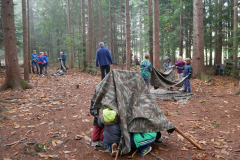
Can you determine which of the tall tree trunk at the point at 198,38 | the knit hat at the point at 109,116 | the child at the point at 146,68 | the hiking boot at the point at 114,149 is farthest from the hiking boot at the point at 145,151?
the tall tree trunk at the point at 198,38

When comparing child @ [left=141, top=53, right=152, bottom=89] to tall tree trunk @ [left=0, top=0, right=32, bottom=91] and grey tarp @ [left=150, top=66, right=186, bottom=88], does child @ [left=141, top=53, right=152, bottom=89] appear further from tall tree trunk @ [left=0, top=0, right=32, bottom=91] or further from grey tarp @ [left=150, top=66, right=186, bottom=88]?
tall tree trunk @ [left=0, top=0, right=32, bottom=91]

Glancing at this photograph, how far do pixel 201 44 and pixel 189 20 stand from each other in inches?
306

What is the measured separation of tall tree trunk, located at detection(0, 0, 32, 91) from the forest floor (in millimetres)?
499

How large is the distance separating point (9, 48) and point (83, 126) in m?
5.48

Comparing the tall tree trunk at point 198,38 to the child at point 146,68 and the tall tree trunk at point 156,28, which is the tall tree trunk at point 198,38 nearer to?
the tall tree trunk at point 156,28

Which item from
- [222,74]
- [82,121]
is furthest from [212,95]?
[222,74]

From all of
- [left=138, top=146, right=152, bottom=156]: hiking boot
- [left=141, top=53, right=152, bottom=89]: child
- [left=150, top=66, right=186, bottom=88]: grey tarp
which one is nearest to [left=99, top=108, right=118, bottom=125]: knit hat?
[left=138, top=146, right=152, bottom=156]: hiking boot

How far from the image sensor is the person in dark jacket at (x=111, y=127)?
2.64m

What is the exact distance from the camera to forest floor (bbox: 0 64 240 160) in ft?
9.66

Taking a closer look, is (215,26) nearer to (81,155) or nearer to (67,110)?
(67,110)

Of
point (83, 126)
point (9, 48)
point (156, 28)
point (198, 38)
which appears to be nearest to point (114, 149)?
point (83, 126)

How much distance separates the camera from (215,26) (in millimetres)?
14047

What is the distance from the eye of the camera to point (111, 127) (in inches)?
109

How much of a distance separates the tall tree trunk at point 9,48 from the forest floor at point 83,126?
1.64ft
